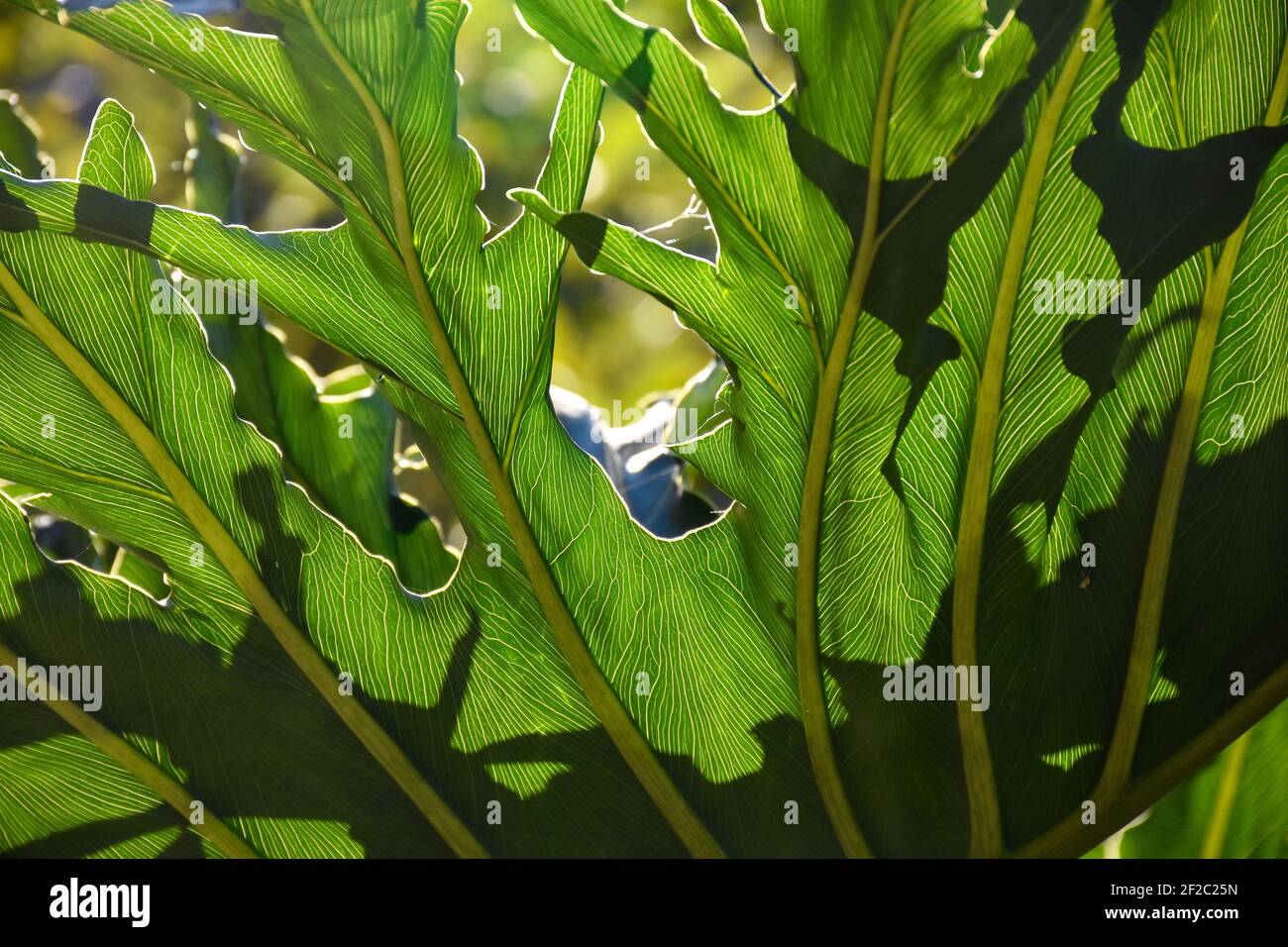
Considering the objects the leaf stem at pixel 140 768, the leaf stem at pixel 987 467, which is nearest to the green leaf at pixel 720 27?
the leaf stem at pixel 987 467

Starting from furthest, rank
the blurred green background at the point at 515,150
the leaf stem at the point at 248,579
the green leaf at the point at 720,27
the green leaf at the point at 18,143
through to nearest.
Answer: the blurred green background at the point at 515,150 → the green leaf at the point at 18,143 → the leaf stem at the point at 248,579 → the green leaf at the point at 720,27

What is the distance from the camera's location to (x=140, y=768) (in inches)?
30.0

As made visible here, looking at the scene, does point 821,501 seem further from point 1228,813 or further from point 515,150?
point 515,150

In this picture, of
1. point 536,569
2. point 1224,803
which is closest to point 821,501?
point 536,569

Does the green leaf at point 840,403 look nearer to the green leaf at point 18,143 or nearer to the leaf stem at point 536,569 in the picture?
the leaf stem at point 536,569

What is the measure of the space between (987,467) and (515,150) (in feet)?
11.2

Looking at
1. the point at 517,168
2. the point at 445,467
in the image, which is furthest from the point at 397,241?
the point at 517,168

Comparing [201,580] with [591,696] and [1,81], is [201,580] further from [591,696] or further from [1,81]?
[1,81]

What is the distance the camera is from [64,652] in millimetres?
755

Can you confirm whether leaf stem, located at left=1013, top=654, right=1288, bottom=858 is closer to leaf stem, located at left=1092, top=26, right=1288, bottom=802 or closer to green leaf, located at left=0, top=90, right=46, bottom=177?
leaf stem, located at left=1092, top=26, right=1288, bottom=802

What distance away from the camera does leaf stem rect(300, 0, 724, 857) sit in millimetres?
640

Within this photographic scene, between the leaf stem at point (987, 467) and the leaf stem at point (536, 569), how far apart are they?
0.20 meters

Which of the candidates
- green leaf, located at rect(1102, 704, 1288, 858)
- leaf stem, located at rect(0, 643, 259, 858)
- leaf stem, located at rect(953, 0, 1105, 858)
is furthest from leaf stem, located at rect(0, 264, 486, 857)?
green leaf, located at rect(1102, 704, 1288, 858)

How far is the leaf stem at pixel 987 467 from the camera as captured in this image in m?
0.60
